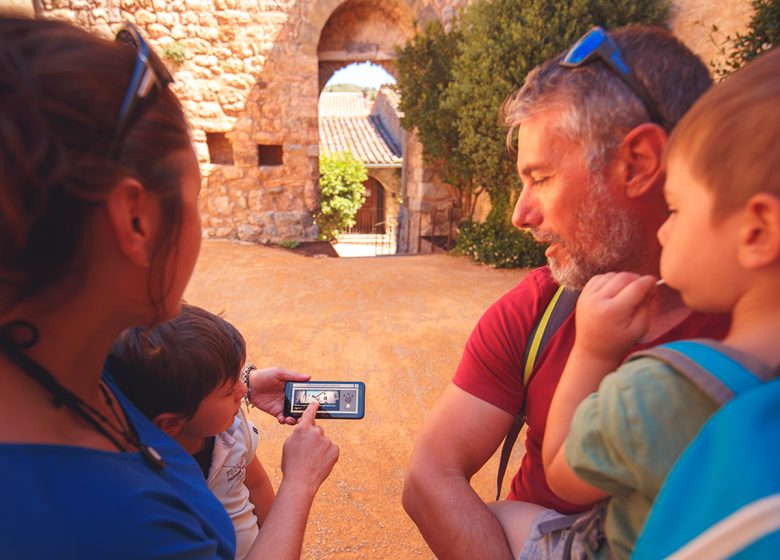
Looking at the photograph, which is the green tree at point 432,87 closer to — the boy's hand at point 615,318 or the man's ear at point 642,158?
the man's ear at point 642,158

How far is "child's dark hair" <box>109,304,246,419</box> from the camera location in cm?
118

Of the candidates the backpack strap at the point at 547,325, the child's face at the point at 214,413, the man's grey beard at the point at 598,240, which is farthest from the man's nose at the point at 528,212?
the child's face at the point at 214,413

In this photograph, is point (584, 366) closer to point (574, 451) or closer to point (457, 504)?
point (574, 451)

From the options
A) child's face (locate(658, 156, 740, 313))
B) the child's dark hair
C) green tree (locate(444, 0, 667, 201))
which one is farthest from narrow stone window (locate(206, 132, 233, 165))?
child's face (locate(658, 156, 740, 313))

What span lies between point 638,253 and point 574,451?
2.49 feet

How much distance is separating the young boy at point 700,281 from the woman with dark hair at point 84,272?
0.68 metres

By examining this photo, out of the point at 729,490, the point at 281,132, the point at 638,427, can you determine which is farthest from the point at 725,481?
the point at 281,132

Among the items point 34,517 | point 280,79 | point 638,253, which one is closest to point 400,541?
point 638,253

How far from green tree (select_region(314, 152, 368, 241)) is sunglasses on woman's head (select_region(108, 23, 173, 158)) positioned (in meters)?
14.4

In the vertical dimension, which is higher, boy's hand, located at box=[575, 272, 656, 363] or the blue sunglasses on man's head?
the blue sunglasses on man's head

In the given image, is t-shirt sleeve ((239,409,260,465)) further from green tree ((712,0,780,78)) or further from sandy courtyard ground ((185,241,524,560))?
green tree ((712,0,780,78))

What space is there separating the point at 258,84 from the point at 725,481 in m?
10.5

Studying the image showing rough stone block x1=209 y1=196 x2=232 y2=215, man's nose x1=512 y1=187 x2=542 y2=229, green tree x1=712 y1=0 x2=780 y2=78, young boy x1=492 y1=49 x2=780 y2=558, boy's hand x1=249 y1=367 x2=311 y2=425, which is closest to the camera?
young boy x1=492 y1=49 x2=780 y2=558

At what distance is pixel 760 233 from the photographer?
0.67 meters
